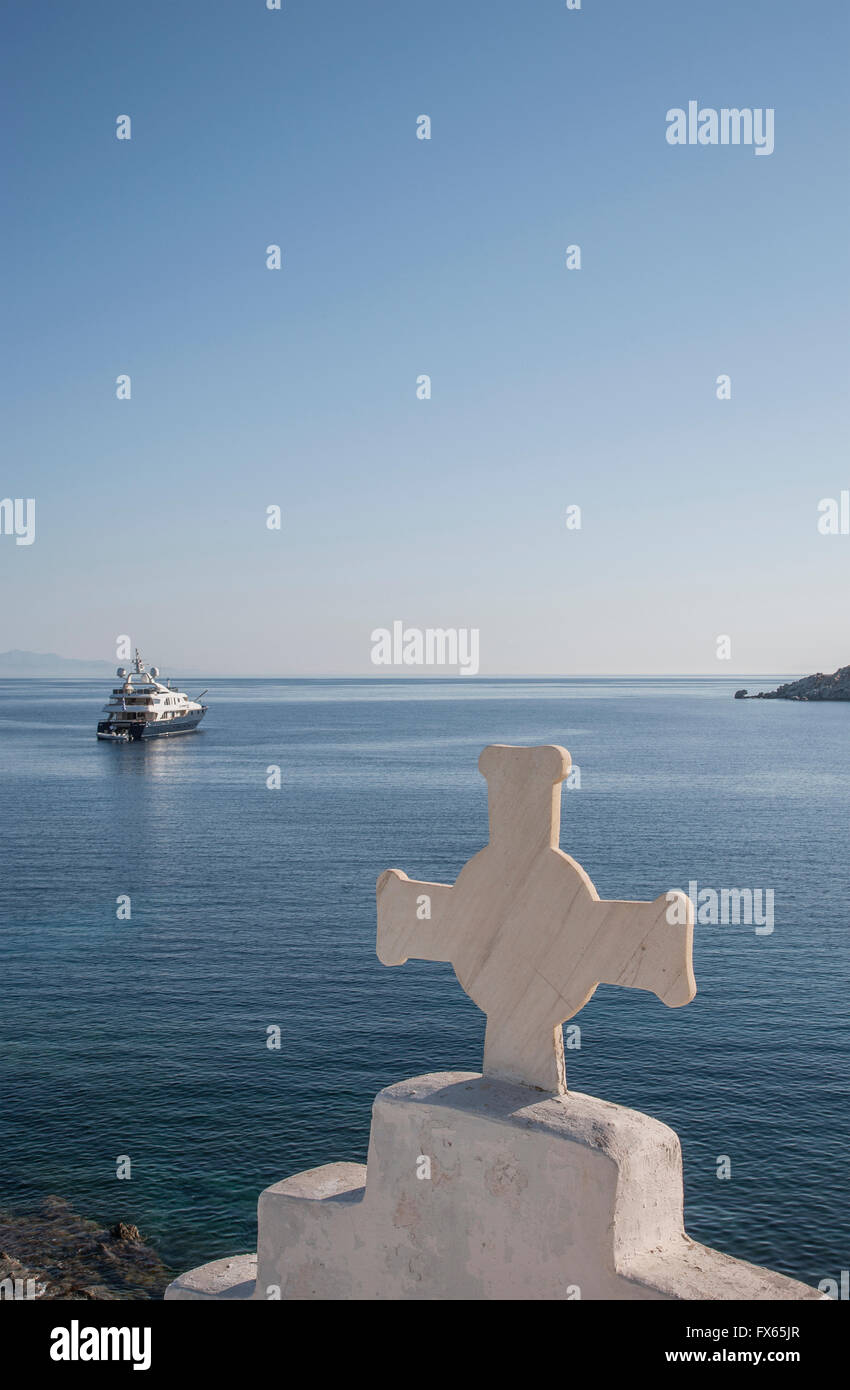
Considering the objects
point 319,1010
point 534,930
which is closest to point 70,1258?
point 319,1010

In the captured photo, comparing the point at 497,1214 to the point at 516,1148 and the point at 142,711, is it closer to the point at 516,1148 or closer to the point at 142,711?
the point at 516,1148

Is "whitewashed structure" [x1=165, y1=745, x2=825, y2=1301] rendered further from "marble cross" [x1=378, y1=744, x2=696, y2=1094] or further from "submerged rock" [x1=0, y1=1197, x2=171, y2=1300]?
"submerged rock" [x1=0, y1=1197, x2=171, y2=1300]

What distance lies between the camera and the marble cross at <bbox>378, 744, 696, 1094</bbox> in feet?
20.0

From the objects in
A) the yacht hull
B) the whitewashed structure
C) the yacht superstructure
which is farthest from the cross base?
the yacht hull

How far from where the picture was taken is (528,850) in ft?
21.3

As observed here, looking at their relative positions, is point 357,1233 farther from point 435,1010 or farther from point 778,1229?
point 435,1010

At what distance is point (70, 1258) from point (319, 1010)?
1572 centimetres

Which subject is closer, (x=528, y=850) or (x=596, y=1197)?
(x=596, y=1197)

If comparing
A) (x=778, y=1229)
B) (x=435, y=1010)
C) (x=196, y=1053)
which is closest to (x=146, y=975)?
(x=196, y=1053)

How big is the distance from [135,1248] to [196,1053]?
11.0 metres

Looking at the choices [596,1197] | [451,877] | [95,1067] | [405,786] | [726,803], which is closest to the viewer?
[596,1197]

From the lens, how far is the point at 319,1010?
38.2 m

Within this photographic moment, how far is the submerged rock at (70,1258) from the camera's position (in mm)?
21516

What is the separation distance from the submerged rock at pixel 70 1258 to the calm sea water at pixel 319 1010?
61 centimetres
